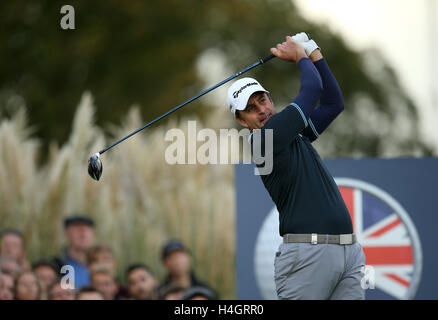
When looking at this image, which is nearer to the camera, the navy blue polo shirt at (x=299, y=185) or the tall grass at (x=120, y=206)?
the navy blue polo shirt at (x=299, y=185)

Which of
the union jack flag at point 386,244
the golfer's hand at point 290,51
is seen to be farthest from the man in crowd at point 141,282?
the golfer's hand at point 290,51

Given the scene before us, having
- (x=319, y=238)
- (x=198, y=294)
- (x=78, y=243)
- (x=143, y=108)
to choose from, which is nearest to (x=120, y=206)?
(x=78, y=243)

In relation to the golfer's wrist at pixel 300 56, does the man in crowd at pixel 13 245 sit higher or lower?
lower

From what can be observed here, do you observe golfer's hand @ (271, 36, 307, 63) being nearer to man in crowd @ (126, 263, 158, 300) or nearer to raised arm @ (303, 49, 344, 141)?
raised arm @ (303, 49, 344, 141)

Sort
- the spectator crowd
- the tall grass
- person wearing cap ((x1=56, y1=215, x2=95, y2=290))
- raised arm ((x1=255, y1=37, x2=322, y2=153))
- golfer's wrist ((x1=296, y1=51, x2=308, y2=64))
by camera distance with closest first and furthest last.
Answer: raised arm ((x1=255, y1=37, x2=322, y2=153)) < golfer's wrist ((x1=296, y1=51, x2=308, y2=64)) < the spectator crowd < person wearing cap ((x1=56, y1=215, x2=95, y2=290)) < the tall grass

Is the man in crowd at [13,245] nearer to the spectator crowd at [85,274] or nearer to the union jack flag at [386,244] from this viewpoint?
the spectator crowd at [85,274]

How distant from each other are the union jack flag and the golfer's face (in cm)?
203

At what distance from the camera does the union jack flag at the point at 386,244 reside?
577cm

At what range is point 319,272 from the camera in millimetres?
3750

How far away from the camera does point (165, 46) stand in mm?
18812

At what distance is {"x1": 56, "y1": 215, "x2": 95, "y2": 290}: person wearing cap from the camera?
6863 mm

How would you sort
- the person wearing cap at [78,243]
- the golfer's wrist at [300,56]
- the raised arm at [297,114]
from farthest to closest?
the person wearing cap at [78,243] → the golfer's wrist at [300,56] → the raised arm at [297,114]

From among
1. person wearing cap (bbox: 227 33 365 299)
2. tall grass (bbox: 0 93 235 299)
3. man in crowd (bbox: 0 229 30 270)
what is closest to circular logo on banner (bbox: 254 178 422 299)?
tall grass (bbox: 0 93 235 299)

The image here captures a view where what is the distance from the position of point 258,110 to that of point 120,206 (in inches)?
145
